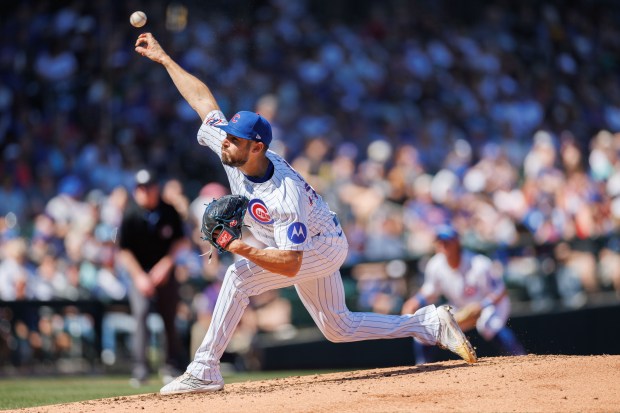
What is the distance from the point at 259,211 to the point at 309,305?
0.90m

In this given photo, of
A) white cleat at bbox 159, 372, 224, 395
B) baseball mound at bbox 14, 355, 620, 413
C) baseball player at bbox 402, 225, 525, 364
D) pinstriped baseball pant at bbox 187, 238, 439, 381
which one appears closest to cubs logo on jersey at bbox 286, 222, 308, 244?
pinstriped baseball pant at bbox 187, 238, 439, 381

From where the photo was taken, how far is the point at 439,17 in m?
19.7

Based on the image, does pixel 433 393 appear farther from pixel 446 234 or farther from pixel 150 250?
pixel 150 250

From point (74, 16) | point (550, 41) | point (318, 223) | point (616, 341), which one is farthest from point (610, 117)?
point (318, 223)

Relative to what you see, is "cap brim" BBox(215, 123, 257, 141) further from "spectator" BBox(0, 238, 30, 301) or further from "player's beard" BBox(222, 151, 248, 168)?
"spectator" BBox(0, 238, 30, 301)

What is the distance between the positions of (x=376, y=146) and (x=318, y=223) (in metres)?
8.00

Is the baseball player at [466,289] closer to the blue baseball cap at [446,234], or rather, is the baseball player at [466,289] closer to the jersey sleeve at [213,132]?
the blue baseball cap at [446,234]

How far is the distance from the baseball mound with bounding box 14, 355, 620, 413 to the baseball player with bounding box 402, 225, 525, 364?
2.11 metres

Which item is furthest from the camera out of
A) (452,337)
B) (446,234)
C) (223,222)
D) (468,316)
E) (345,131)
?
(345,131)

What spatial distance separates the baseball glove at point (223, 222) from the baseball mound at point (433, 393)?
0.96 metres

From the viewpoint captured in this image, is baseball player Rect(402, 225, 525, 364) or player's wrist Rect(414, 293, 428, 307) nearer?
baseball player Rect(402, 225, 525, 364)

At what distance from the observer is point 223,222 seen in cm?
625

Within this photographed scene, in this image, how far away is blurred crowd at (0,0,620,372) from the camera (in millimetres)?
12344

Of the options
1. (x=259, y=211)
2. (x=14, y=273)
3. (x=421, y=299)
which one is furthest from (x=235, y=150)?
(x=14, y=273)
